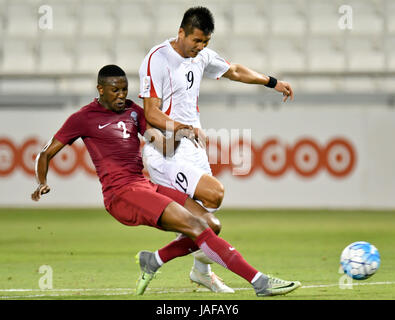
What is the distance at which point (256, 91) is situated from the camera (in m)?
17.6

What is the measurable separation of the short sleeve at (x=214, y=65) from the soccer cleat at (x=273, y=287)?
218 centimetres

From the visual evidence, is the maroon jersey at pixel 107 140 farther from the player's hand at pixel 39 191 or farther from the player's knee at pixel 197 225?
the player's knee at pixel 197 225

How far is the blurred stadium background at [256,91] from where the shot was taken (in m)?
15.7

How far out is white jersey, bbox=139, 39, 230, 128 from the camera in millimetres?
6494

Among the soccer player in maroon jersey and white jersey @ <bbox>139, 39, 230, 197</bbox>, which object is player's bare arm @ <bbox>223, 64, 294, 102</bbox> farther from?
the soccer player in maroon jersey

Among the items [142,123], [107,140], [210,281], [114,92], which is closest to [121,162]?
[107,140]

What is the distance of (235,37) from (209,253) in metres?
14.0

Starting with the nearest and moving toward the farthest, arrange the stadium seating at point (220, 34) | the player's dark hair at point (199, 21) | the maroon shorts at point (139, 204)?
1. the maroon shorts at point (139, 204)
2. the player's dark hair at point (199, 21)
3. the stadium seating at point (220, 34)

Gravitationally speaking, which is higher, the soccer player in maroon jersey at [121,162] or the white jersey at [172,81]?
the white jersey at [172,81]

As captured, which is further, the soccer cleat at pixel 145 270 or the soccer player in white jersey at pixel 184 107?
the soccer player in white jersey at pixel 184 107

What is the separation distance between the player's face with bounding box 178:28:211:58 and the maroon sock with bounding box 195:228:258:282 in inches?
59.0

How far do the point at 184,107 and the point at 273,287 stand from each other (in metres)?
1.79

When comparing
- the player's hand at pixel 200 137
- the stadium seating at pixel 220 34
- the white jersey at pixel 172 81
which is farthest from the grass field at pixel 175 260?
the stadium seating at pixel 220 34

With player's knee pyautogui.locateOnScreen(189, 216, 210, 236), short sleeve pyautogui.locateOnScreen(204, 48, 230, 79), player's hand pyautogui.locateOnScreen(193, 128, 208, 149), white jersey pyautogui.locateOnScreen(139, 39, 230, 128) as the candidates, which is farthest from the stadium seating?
player's knee pyautogui.locateOnScreen(189, 216, 210, 236)
